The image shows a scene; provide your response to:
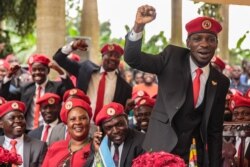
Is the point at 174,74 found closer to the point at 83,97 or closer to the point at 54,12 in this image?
the point at 83,97

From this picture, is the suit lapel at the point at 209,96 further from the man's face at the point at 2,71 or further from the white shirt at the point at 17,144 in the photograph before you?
the man's face at the point at 2,71

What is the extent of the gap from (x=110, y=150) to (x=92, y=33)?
28.1 ft

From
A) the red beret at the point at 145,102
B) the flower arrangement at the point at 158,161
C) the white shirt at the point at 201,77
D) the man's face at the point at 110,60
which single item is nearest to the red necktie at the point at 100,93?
the man's face at the point at 110,60

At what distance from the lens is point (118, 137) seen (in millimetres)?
7555

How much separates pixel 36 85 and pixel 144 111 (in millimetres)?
2034

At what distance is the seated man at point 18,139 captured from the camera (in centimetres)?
846

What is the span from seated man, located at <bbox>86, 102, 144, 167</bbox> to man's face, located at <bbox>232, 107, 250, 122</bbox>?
1859 mm

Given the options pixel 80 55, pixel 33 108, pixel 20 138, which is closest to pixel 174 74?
pixel 20 138

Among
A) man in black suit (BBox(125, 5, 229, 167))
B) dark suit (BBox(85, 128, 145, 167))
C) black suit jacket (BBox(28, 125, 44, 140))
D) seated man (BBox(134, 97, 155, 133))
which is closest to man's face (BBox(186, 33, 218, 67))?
Answer: man in black suit (BBox(125, 5, 229, 167))

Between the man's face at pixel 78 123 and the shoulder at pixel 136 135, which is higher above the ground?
the man's face at pixel 78 123

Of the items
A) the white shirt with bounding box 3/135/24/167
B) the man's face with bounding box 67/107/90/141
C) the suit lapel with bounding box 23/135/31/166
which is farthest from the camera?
the white shirt with bounding box 3/135/24/167

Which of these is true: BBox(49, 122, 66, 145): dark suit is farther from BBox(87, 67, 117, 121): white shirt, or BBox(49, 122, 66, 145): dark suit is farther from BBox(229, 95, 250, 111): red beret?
BBox(229, 95, 250, 111): red beret

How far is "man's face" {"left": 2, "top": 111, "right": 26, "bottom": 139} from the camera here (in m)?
8.65

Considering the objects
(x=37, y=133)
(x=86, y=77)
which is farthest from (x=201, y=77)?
(x=86, y=77)
